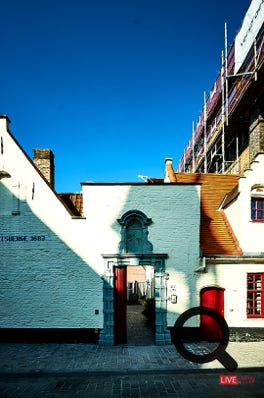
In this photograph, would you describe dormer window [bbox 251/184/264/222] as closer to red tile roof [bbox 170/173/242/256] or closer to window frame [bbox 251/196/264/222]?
window frame [bbox 251/196/264/222]

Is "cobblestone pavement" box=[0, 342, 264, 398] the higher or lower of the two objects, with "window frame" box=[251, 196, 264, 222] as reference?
lower

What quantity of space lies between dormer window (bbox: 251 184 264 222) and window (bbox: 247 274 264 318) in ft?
8.09

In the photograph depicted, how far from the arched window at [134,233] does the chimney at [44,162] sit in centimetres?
489

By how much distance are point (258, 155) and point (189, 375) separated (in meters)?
8.98

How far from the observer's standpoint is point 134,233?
11.4 meters

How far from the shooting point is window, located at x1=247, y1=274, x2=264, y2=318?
11408mm

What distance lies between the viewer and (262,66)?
14531mm

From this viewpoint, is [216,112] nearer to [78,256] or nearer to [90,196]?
[90,196]

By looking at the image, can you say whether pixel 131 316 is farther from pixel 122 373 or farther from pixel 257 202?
pixel 257 202

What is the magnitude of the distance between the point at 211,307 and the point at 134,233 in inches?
167

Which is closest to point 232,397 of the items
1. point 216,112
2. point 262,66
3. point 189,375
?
point 189,375

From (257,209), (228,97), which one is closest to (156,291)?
(257,209)

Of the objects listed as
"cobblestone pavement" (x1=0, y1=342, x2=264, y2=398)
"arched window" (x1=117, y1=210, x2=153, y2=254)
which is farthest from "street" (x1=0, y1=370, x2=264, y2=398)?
"arched window" (x1=117, y1=210, x2=153, y2=254)

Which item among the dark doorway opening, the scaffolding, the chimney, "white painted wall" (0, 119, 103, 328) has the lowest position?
the dark doorway opening
